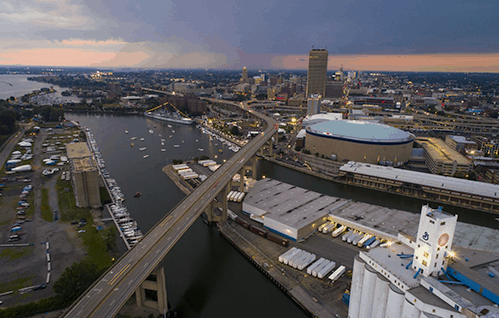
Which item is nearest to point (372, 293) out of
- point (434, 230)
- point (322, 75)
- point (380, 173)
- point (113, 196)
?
point (434, 230)

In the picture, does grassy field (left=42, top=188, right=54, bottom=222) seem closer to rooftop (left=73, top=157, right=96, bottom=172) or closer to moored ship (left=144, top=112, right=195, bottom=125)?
rooftop (left=73, top=157, right=96, bottom=172)

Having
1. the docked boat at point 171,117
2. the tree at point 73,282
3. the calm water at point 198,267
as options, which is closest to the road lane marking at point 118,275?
the tree at point 73,282

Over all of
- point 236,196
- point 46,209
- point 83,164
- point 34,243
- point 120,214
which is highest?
point 83,164

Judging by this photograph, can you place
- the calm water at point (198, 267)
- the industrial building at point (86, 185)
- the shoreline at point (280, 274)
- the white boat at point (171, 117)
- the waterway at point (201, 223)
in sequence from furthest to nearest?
the white boat at point (171, 117), the industrial building at point (86, 185), the waterway at point (201, 223), the calm water at point (198, 267), the shoreline at point (280, 274)

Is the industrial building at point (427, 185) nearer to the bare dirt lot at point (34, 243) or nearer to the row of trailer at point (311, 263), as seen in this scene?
the row of trailer at point (311, 263)

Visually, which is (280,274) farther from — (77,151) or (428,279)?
(77,151)

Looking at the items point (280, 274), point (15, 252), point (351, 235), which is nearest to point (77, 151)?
point (15, 252)

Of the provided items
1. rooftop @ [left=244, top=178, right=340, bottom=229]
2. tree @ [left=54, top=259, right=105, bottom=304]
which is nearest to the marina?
tree @ [left=54, top=259, right=105, bottom=304]

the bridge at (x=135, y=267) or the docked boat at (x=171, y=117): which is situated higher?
the docked boat at (x=171, y=117)
